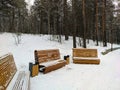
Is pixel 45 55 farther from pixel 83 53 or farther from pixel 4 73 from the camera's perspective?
pixel 4 73

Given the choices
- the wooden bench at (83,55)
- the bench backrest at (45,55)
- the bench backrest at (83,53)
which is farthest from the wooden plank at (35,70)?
the bench backrest at (83,53)

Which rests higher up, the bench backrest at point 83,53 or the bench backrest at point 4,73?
the bench backrest at point 4,73

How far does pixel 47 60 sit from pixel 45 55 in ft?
1.10

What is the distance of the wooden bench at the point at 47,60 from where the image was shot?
27.8 ft

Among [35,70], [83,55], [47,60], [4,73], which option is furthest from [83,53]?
[4,73]

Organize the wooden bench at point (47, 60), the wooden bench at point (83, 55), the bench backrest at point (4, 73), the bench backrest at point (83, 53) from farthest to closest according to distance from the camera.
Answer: the bench backrest at point (83, 53) → the wooden bench at point (83, 55) → the wooden bench at point (47, 60) → the bench backrest at point (4, 73)

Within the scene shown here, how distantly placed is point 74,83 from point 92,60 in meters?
4.92

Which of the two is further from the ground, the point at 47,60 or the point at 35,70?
the point at 47,60

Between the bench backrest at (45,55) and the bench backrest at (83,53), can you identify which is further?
the bench backrest at (83,53)

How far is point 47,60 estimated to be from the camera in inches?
380

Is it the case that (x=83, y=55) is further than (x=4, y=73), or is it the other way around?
(x=83, y=55)

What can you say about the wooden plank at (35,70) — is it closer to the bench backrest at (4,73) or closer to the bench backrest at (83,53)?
the bench backrest at (4,73)

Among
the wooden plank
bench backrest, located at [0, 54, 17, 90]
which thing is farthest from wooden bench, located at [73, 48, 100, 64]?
bench backrest, located at [0, 54, 17, 90]

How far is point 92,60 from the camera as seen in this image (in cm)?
1170
